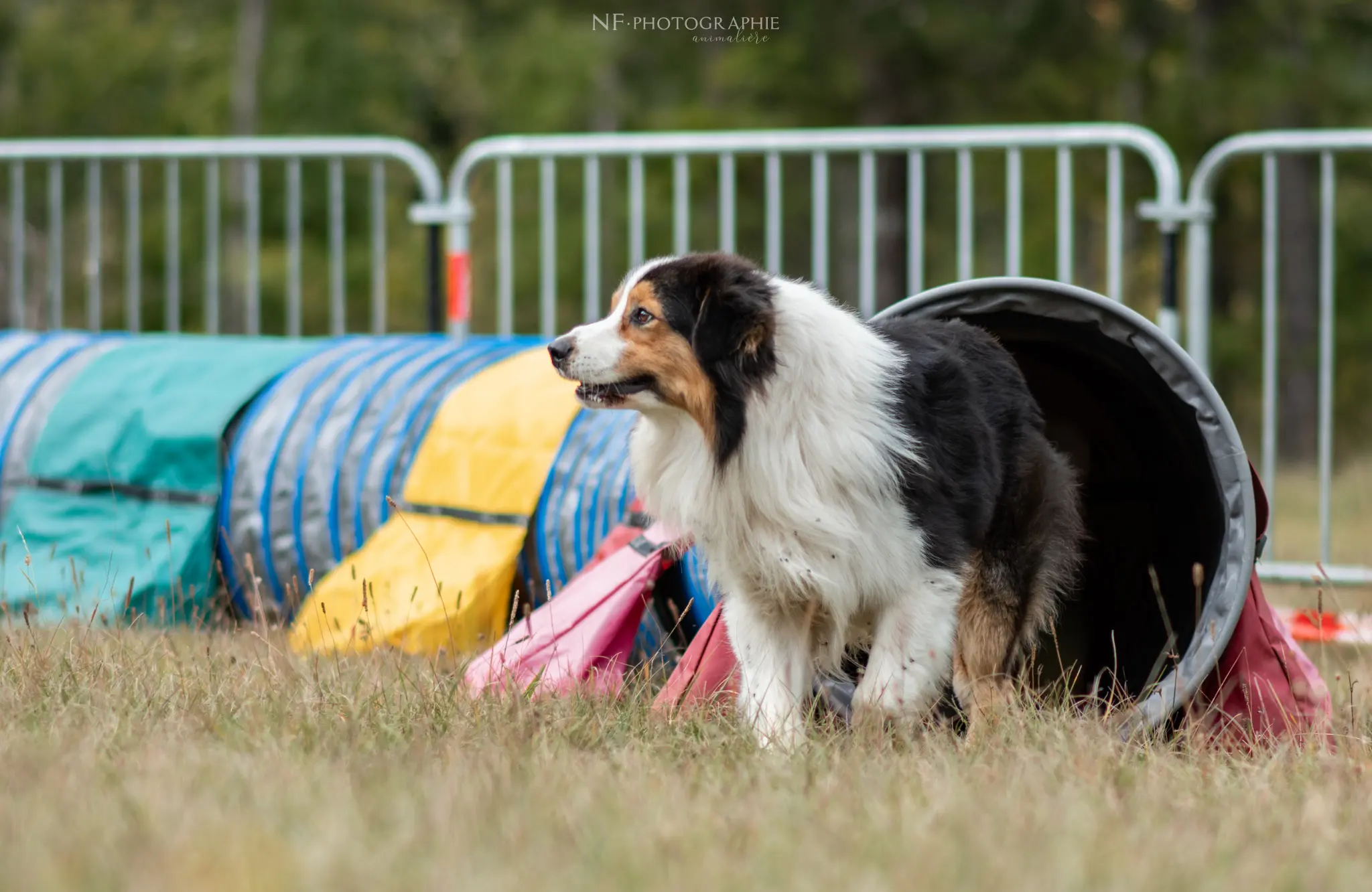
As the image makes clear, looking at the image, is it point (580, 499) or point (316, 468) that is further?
point (316, 468)

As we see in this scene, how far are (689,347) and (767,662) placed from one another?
86 cm

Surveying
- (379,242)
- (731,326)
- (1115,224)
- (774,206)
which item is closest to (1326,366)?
(1115,224)

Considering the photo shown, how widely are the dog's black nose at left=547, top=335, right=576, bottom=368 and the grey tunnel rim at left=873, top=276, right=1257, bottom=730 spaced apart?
1.14m

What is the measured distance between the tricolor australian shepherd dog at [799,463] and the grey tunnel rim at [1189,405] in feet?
1.50

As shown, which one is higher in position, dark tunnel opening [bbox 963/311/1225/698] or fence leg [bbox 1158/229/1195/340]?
fence leg [bbox 1158/229/1195/340]

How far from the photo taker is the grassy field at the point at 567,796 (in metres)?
2.46

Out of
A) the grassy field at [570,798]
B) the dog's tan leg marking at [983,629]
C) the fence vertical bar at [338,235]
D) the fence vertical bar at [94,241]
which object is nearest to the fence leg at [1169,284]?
the dog's tan leg marking at [983,629]

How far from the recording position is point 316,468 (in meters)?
6.02

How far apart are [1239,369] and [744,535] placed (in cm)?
1423

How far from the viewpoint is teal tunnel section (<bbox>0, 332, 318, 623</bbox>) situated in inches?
234

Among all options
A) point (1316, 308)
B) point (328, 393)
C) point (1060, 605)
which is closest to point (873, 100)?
point (1316, 308)

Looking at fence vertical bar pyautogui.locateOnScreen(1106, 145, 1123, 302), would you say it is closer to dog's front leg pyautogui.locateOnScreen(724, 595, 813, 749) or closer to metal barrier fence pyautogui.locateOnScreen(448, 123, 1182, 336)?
metal barrier fence pyautogui.locateOnScreen(448, 123, 1182, 336)

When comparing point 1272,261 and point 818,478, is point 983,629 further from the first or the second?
point 1272,261

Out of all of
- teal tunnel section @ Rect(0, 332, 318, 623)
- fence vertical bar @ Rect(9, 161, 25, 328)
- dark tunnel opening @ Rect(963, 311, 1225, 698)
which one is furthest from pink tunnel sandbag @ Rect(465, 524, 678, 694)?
fence vertical bar @ Rect(9, 161, 25, 328)
